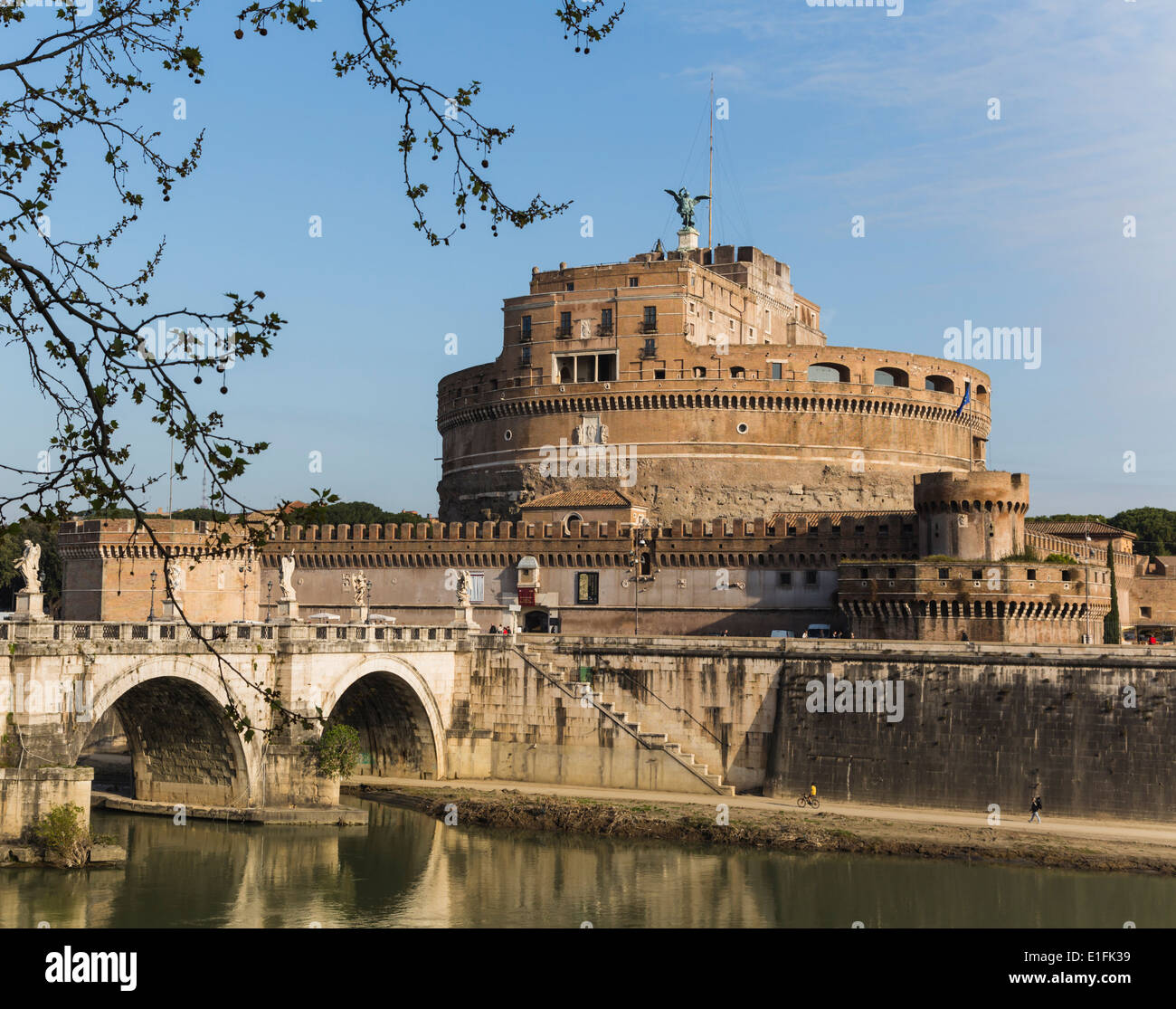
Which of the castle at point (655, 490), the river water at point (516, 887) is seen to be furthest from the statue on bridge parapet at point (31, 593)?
the castle at point (655, 490)

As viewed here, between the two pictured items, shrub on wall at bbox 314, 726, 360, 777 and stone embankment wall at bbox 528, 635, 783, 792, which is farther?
stone embankment wall at bbox 528, 635, 783, 792

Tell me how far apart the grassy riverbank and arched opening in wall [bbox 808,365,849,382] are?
31.1 metres

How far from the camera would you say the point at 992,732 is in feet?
139

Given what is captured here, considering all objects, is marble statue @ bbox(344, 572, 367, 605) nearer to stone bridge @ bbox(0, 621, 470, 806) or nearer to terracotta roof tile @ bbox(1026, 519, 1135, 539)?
stone bridge @ bbox(0, 621, 470, 806)

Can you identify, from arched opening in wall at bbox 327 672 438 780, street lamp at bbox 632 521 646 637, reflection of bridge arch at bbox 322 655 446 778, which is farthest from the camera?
street lamp at bbox 632 521 646 637

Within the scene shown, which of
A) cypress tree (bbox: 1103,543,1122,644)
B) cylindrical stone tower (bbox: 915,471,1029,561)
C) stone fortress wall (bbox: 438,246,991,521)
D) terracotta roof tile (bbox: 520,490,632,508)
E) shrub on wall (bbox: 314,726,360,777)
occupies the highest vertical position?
stone fortress wall (bbox: 438,246,991,521)

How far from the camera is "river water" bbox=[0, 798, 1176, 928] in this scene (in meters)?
30.9

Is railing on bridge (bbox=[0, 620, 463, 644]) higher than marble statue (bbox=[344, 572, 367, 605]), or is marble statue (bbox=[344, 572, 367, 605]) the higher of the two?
marble statue (bbox=[344, 572, 367, 605])

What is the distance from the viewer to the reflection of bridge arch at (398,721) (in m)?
46.9

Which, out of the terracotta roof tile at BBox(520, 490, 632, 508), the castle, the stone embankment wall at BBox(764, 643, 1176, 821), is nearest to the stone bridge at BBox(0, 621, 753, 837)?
the stone embankment wall at BBox(764, 643, 1176, 821)

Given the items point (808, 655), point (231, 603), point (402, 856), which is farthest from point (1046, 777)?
point (231, 603)

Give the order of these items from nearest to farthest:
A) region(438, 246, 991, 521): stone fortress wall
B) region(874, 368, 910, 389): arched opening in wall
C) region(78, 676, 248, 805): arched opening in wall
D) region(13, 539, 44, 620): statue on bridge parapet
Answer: region(13, 539, 44, 620): statue on bridge parapet → region(78, 676, 248, 805): arched opening in wall → region(438, 246, 991, 521): stone fortress wall → region(874, 368, 910, 389): arched opening in wall

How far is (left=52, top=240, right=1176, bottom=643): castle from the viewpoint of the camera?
186 ft
